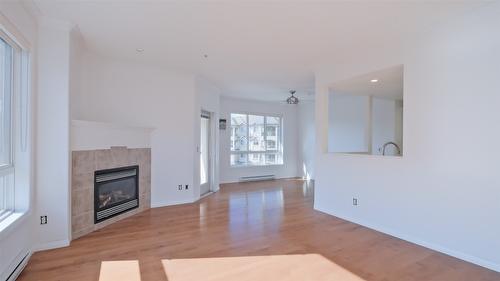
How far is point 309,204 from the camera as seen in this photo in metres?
5.20

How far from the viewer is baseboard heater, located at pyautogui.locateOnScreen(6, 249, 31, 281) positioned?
2296 millimetres

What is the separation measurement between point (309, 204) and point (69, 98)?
14.2ft

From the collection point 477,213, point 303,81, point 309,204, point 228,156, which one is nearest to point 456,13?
point 477,213

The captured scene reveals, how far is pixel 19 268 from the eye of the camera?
2.45 meters

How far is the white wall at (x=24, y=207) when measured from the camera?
7.29ft

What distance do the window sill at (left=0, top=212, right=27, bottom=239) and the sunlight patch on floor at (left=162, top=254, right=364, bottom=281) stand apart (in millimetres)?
1366

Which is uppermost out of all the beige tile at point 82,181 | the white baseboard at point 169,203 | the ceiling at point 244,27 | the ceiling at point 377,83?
the ceiling at point 244,27

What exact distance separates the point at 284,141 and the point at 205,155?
3.48 m

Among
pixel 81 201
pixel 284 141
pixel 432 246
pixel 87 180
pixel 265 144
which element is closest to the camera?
pixel 432 246

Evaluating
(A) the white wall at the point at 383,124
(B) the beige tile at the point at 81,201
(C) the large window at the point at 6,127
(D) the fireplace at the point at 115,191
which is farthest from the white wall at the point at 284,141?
(C) the large window at the point at 6,127

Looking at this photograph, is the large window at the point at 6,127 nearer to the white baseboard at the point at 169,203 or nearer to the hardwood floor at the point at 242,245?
the hardwood floor at the point at 242,245

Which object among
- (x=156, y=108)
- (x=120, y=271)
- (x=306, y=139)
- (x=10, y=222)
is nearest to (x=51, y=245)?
(x=10, y=222)

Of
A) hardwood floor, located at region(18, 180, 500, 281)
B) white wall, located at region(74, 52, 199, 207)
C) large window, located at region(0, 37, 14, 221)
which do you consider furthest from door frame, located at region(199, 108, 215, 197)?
large window, located at region(0, 37, 14, 221)

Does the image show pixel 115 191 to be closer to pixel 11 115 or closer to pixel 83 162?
pixel 83 162
